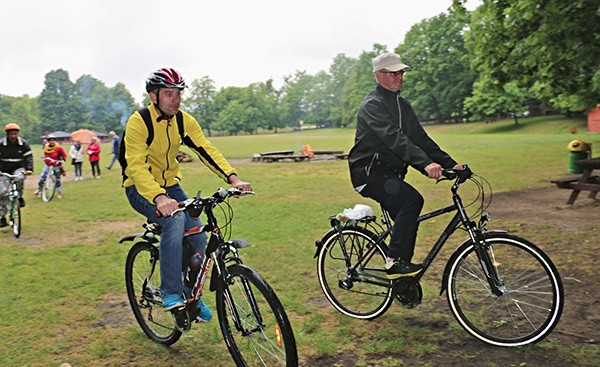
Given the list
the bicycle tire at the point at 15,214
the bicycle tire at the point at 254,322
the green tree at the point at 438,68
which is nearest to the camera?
the bicycle tire at the point at 254,322

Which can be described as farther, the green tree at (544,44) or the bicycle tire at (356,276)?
the green tree at (544,44)

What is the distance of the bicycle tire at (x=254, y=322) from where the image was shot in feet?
11.2

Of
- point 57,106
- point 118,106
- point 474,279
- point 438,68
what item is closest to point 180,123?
point 474,279

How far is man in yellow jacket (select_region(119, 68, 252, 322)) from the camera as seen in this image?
3.94 metres

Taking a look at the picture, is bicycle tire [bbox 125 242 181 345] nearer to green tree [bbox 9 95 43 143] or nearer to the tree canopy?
the tree canopy

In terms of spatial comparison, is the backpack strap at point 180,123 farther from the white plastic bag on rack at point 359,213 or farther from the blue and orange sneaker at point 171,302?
the white plastic bag on rack at point 359,213

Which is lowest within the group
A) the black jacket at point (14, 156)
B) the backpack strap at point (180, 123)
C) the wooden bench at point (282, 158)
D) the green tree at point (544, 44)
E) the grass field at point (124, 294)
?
the grass field at point (124, 294)

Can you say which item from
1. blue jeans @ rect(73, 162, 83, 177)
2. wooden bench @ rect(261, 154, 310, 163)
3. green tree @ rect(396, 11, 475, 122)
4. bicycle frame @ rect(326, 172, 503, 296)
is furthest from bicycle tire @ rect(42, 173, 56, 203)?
green tree @ rect(396, 11, 475, 122)

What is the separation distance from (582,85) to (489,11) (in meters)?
3.07

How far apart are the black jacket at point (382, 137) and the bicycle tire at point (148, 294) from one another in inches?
77.7

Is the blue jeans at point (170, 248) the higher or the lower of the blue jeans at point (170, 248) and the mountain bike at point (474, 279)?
the higher

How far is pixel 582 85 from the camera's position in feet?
44.4

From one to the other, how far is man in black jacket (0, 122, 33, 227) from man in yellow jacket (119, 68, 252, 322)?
712 centimetres

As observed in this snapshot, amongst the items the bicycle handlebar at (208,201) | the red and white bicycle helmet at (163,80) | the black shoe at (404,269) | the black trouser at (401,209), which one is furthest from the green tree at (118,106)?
the bicycle handlebar at (208,201)
